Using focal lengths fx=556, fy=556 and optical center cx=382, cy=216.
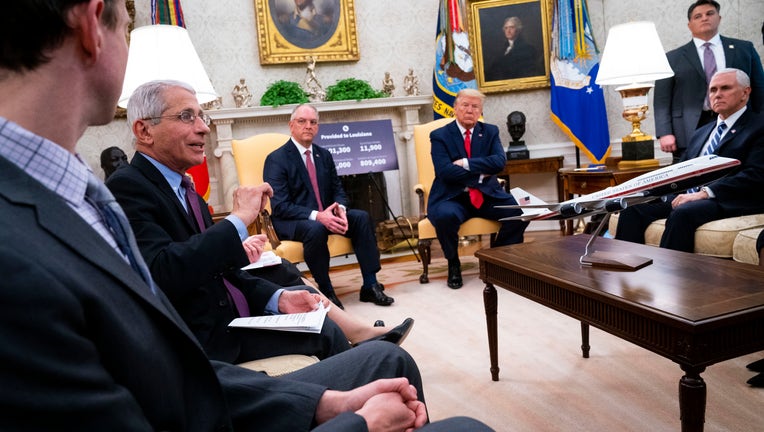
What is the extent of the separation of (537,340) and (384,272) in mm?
2160

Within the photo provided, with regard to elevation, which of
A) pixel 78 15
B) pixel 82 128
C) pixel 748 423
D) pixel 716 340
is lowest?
pixel 748 423

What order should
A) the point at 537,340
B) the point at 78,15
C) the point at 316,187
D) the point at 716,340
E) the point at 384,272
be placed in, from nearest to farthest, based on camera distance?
the point at 78,15 → the point at 716,340 → the point at 537,340 → the point at 316,187 → the point at 384,272

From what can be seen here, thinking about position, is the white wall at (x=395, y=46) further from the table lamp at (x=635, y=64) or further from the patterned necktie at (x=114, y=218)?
the patterned necktie at (x=114, y=218)

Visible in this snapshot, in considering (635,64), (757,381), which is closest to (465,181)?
(635,64)

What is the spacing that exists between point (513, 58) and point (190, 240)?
549cm

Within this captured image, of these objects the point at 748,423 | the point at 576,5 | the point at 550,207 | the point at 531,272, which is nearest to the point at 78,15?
the point at 550,207

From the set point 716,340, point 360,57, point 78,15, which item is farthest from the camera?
point 360,57

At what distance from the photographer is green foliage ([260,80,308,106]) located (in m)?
5.85

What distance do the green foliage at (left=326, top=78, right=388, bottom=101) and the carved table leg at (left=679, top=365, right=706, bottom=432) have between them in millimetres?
4974

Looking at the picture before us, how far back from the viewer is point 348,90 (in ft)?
20.0

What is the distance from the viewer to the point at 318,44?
622 centimetres

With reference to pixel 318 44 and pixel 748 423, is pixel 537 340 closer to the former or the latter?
pixel 748 423

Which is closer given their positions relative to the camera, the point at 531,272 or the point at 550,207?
the point at 550,207

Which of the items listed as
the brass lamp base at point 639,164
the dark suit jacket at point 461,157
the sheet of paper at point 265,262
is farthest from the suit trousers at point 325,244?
the brass lamp base at point 639,164
